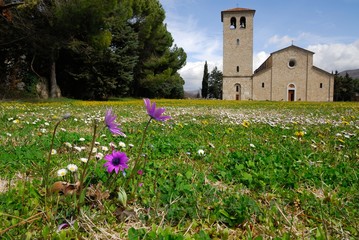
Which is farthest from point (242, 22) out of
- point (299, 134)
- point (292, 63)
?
point (299, 134)

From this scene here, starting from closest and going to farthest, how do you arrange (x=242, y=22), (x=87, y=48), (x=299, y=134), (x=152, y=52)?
(x=299, y=134)
(x=87, y=48)
(x=152, y=52)
(x=242, y=22)

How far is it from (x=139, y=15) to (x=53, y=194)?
1317 inches

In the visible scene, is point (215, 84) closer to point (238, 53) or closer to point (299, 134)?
point (238, 53)

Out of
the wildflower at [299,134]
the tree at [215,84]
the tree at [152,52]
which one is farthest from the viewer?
the tree at [215,84]

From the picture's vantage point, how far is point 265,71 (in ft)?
152

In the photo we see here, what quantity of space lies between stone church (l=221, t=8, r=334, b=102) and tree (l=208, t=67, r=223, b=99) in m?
27.8

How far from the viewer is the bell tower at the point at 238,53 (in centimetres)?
4581

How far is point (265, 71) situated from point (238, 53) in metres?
5.62

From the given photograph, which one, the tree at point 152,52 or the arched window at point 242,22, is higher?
the arched window at point 242,22

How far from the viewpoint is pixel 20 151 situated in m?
2.47

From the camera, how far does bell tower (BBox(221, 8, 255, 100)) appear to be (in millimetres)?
45812

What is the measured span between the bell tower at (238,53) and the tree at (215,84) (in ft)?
89.8

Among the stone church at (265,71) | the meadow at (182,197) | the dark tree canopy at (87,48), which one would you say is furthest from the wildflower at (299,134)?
the stone church at (265,71)

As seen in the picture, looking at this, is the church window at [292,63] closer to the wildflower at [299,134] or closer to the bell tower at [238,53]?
the bell tower at [238,53]
